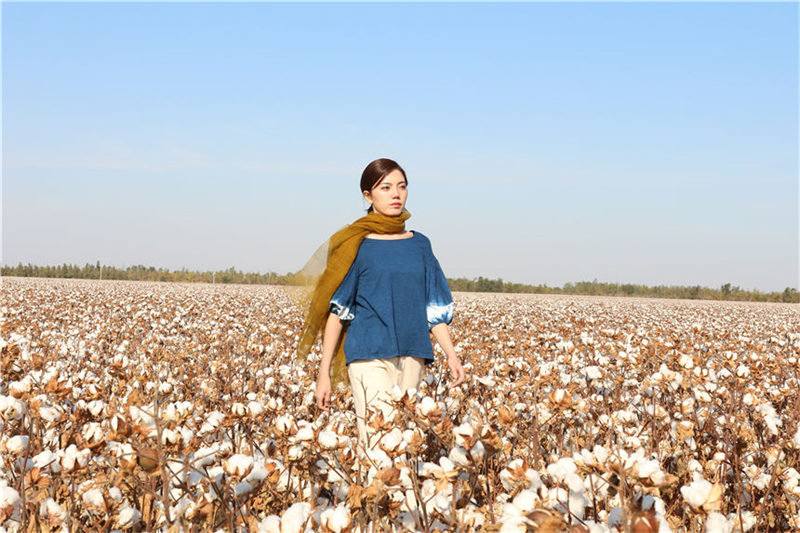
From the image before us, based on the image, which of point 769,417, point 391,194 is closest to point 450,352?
point 391,194

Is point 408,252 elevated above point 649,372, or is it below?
above

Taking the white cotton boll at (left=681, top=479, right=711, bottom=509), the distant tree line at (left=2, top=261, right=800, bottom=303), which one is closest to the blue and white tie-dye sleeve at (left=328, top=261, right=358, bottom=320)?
the white cotton boll at (left=681, top=479, right=711, bottom=509)

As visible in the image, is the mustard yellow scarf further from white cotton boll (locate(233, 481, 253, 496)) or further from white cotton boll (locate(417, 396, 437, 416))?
white cotton boll (locate(233, 481, 253, 496))

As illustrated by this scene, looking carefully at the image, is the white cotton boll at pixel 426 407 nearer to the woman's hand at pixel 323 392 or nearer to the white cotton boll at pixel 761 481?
the woman's hand at pixel 323 392

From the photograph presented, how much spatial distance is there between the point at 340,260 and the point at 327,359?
1.93 feet

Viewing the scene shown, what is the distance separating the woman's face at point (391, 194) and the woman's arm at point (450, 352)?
77 cm

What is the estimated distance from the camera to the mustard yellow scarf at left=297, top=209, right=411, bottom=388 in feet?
13.1

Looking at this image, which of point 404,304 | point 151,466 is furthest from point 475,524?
point 404,304

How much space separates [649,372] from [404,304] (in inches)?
121

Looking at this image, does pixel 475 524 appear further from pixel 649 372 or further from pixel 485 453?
pixel 649 372

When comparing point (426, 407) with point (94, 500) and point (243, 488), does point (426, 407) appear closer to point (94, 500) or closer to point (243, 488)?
point (243, 488)

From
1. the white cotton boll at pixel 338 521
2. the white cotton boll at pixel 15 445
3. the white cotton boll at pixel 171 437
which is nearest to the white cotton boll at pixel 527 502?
the white cotton boll at pixel 338 521

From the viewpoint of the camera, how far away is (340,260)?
3992 mm

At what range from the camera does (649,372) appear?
6.02m
